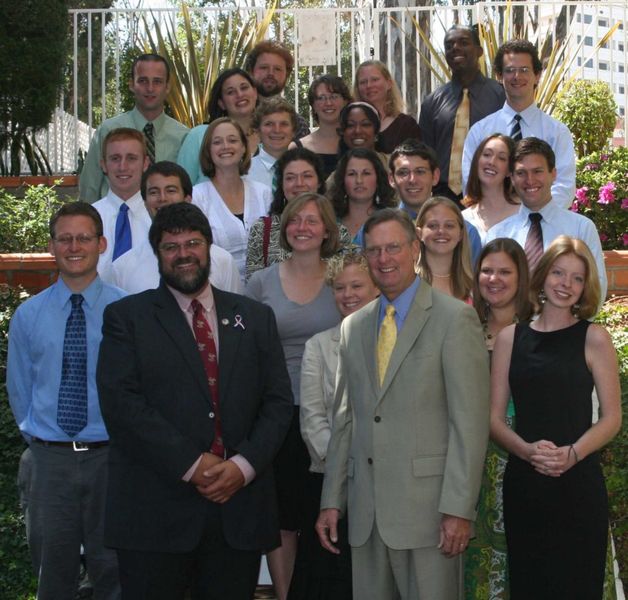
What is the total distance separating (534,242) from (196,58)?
599cm

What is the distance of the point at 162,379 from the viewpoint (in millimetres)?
4871

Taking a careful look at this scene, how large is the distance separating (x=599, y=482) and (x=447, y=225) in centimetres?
161

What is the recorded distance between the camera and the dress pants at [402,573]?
4.78 meters

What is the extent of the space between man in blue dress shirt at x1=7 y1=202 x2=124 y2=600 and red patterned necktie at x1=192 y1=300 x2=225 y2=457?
778mm

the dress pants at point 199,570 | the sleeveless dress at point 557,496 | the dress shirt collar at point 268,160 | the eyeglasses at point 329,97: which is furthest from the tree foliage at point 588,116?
the dress pants at point 199,570

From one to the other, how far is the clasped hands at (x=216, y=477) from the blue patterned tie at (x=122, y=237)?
2.18 m

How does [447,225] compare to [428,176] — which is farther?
[428,176]

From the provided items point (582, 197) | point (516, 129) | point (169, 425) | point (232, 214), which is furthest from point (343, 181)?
point (582, 197)

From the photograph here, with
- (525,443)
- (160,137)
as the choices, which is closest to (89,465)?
(525,443)

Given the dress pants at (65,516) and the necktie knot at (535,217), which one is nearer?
the dress pants at (65,516)

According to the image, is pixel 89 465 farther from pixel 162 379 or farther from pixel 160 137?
pixel 160 137

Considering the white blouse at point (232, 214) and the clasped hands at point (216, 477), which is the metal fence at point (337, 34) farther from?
the clasped hands at point (216, 477)

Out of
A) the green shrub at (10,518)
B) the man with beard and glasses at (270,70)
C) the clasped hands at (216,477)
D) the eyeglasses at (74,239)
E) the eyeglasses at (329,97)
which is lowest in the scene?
the green shrub at (10,518)

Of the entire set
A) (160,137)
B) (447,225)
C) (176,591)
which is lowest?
(176,591)
